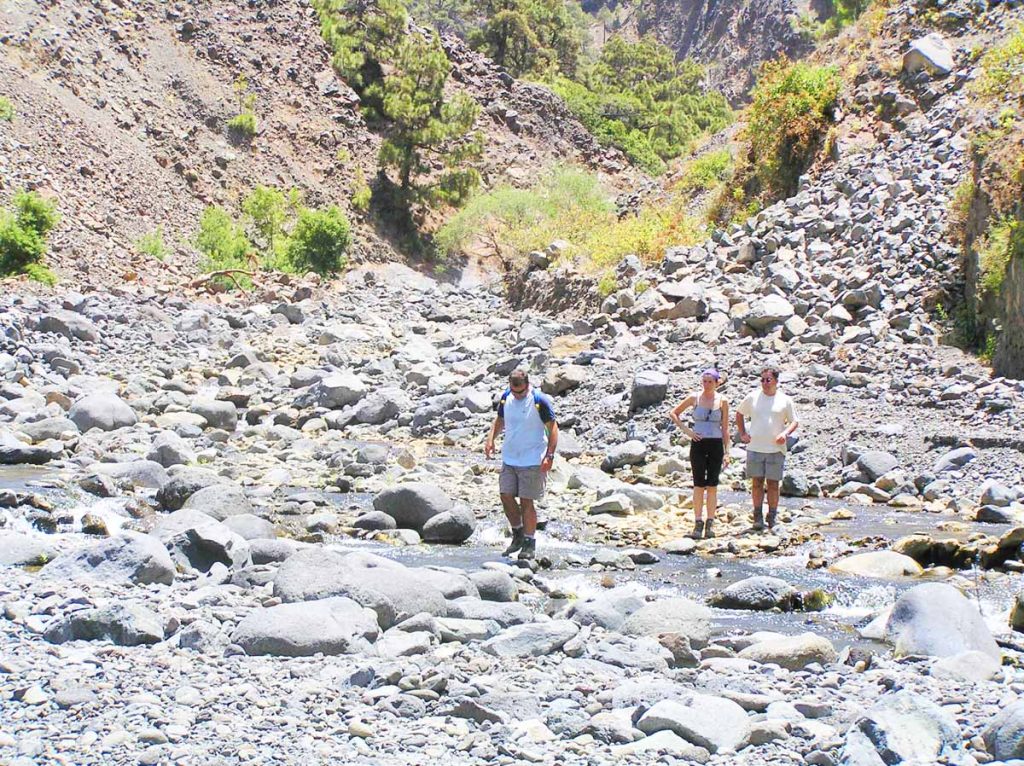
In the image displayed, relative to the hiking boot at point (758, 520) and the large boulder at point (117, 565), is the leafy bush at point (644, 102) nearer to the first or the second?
the hiking boot at point (758, 520)

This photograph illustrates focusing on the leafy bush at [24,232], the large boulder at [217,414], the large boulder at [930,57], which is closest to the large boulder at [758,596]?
the large boulder at [217,414]

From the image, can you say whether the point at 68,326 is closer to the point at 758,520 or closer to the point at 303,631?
the point at 758,520

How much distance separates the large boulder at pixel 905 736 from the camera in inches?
175

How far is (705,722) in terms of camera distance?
482cm

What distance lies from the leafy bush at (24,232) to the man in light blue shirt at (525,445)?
18205 mm

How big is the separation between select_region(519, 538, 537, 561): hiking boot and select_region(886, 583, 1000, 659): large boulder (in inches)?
126

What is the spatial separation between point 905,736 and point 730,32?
80.4 metres

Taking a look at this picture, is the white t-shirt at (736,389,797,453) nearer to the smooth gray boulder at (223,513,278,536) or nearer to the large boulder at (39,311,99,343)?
the smooth gray boulder at (223,513,278,536)

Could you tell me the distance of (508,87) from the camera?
160 feet

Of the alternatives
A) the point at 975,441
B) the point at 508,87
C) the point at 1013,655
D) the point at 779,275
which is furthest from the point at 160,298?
the point at 508,87

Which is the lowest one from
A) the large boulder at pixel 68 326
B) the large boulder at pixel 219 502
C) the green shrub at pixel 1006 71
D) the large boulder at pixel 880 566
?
the large boulder at pixel 880 566

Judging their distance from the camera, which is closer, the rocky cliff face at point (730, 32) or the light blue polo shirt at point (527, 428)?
the light blue polo shirt at point (527, 428)

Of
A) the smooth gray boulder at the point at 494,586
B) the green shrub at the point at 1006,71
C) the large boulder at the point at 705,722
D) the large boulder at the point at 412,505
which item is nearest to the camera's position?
the large boulder at the point at 705,722

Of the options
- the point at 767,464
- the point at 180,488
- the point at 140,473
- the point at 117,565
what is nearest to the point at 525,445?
the point at 767,464
